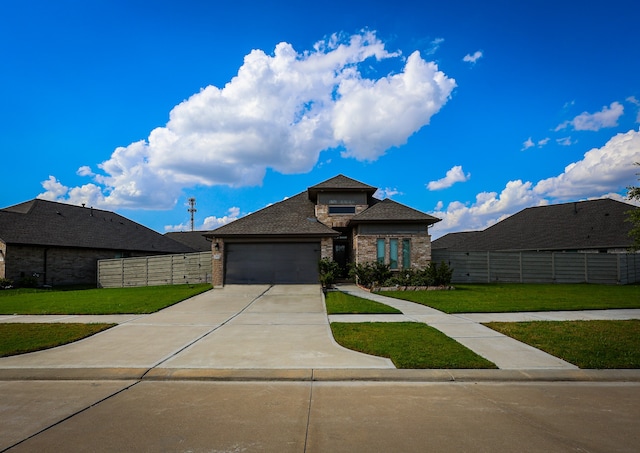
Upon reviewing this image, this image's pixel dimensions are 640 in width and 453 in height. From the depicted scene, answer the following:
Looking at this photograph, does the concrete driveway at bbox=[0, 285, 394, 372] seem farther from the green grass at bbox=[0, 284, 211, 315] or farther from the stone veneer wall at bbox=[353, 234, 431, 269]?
the stone veneer wall at bbox=[353, 234, 431, 269]

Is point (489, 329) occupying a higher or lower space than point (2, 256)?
lower

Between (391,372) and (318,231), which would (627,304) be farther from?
(318,231)

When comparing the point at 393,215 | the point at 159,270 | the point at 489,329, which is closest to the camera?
the point at 489,329

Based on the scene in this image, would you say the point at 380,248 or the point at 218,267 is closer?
the point at 218,267

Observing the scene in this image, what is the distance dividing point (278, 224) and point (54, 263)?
1708 cm

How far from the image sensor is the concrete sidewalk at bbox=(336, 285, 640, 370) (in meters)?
7.07

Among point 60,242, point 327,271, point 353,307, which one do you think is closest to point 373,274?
point 327,271

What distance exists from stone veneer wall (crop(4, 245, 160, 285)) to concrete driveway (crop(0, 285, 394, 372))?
18.4m

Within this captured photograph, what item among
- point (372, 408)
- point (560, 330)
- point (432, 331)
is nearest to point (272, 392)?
point (372, 408)

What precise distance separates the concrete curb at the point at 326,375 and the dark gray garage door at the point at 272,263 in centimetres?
1499

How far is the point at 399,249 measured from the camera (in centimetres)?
2306

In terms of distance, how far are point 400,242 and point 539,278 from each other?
9169mm

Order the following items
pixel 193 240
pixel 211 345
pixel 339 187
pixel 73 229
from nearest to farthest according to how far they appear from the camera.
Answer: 1. pixel 211 345
2. pixel 339 187
3. pixel 73 229
4. pixel 193 240

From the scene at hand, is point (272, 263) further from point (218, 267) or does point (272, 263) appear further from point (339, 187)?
point (339, 187)
